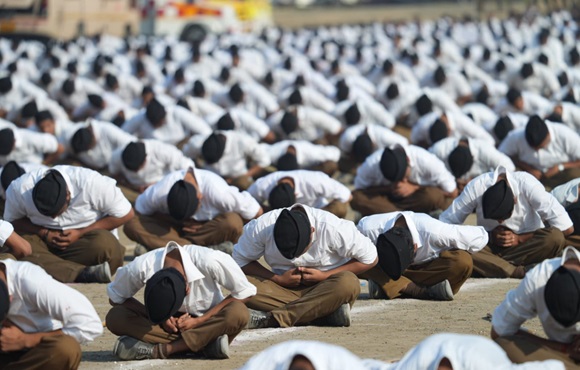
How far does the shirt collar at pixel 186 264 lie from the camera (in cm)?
670

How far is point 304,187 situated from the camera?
410 inches

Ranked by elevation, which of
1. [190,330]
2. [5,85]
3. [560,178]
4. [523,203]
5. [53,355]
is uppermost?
[5,85]

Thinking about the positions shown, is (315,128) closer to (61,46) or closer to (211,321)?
(211,321)

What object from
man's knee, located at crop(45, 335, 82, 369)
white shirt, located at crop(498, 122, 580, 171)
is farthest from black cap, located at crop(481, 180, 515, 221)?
man's knee, located at crop(45, 335, 82, 369)

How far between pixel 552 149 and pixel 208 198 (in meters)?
3.65

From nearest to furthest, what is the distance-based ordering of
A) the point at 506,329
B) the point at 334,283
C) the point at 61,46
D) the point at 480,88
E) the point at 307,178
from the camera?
the point at 506,329 → the point at 334,283 → the point at 307,178 → the point at 480,88 → the point at 61,46

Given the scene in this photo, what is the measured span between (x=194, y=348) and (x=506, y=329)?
1733mm

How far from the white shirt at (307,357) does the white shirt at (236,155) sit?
295 inches

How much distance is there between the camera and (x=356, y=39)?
99.5ft

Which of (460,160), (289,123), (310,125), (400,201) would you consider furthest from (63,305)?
(310,125)

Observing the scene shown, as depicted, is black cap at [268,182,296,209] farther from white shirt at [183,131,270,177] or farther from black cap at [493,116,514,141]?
black cap at [493,116,514,141]

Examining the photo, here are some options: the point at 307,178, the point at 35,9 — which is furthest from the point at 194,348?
the point at 35,9

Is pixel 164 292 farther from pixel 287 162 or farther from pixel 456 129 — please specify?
pixel 456 129

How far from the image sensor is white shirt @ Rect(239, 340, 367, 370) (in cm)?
488
